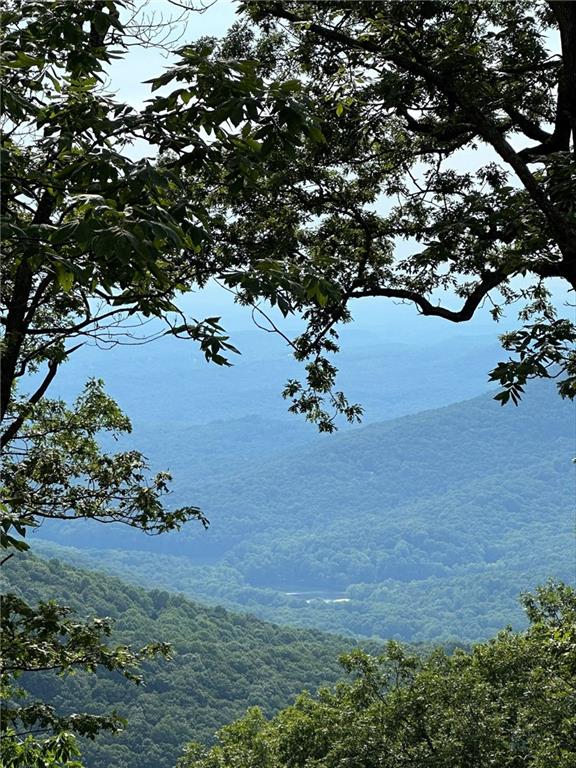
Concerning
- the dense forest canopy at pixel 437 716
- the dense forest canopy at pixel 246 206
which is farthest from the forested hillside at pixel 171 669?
the dense forest canopy at pixel 246 206

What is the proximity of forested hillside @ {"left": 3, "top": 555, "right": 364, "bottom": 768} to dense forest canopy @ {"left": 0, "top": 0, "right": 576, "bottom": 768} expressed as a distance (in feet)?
120

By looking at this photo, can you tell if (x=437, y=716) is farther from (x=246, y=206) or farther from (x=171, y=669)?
(x=171, y=669)

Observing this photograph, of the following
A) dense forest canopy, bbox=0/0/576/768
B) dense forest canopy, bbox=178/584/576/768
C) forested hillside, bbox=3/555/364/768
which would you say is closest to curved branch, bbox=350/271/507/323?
dense forest canopy, bbox=0/0/576/768

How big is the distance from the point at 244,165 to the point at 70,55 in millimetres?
1028

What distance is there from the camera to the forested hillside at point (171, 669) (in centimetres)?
4691

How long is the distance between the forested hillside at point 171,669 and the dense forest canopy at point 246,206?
3663 cm

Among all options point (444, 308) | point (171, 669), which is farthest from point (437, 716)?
point (171, 669)

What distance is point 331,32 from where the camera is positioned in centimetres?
713

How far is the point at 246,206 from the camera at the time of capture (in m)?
8.22

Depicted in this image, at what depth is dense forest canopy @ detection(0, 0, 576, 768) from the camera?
3678 millimetres

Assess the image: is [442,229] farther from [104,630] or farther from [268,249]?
[104,630]

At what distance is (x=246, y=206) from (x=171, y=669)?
172 ft

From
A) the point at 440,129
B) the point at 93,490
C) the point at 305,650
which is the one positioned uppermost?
the point at 440,129

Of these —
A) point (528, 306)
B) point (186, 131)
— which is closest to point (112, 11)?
point (186, 131)
